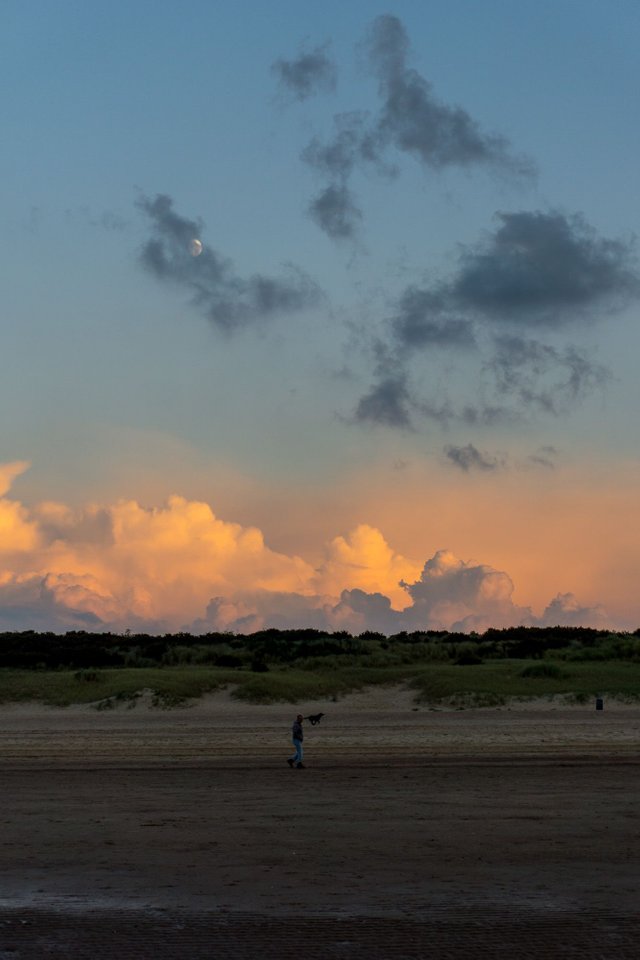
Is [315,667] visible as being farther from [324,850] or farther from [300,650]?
[324,850]

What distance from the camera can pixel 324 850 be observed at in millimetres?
16453

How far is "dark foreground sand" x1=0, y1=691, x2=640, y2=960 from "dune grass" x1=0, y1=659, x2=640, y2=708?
A: 33.3 ft

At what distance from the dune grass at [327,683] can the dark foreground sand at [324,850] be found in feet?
33.3

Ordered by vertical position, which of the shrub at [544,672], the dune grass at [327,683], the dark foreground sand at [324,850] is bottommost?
the dark foreground sand at [324,850]

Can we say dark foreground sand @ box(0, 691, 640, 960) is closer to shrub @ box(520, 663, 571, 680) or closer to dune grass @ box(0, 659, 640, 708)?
dune grass @ box(0, 659, 640, 708)

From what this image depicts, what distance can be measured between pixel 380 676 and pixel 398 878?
31.9 m

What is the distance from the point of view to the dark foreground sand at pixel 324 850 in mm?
11859

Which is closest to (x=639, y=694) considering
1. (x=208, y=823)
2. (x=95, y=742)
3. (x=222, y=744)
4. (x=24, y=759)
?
(x=222, y=744)

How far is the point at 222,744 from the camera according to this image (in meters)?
32.9

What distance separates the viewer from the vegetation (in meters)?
43.2

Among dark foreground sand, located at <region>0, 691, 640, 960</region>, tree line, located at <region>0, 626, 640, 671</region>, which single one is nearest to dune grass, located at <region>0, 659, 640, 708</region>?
tree line, located at <region>0, 626, 640, 671</region>

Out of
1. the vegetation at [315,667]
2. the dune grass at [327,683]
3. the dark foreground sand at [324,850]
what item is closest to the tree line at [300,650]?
the vegetation at [315,667]

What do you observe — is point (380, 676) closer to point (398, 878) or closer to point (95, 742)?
point (95, 742)

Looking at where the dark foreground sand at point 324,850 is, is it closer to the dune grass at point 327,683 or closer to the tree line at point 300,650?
the dune grass at point 327,683
